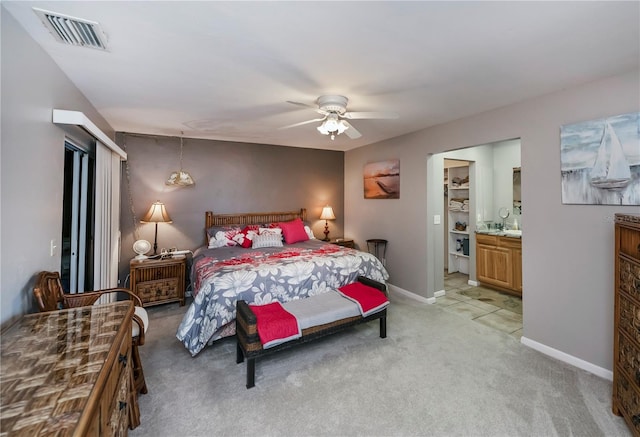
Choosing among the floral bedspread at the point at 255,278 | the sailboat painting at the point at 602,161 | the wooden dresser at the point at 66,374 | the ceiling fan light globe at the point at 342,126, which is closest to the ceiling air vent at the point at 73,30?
the wooden dresser at the point at 66,374

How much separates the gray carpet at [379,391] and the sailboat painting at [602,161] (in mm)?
1573

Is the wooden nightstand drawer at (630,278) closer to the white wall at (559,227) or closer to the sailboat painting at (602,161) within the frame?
the white wall at (559,227)

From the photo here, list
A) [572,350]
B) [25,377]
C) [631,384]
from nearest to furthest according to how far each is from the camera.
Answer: [25,377]
[631,384]
[572,350]

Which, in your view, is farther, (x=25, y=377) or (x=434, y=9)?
(x=434, y=9)

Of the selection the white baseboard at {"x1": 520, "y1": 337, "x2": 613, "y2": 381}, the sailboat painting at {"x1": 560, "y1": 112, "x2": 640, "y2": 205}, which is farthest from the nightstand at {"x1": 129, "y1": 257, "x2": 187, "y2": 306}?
the sailboat painting at {"x1": 560, "y1": 112, "x2": 640, "y2": 205}

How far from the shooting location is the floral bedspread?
106 inches

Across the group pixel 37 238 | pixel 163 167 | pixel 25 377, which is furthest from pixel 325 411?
pixel 163 167

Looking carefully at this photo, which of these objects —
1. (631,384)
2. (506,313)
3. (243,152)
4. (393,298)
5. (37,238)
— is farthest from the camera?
(243,152)

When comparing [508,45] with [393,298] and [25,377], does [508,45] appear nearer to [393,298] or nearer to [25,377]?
[25,377]

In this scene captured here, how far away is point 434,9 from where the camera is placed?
155 cm

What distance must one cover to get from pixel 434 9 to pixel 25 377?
8.17 feet

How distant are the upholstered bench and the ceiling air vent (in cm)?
224

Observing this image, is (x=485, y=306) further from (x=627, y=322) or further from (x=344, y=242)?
(x=344, y=242)

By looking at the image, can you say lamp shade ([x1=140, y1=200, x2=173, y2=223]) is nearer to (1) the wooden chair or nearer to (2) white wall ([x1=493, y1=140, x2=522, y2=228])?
(1) the wooden chair
